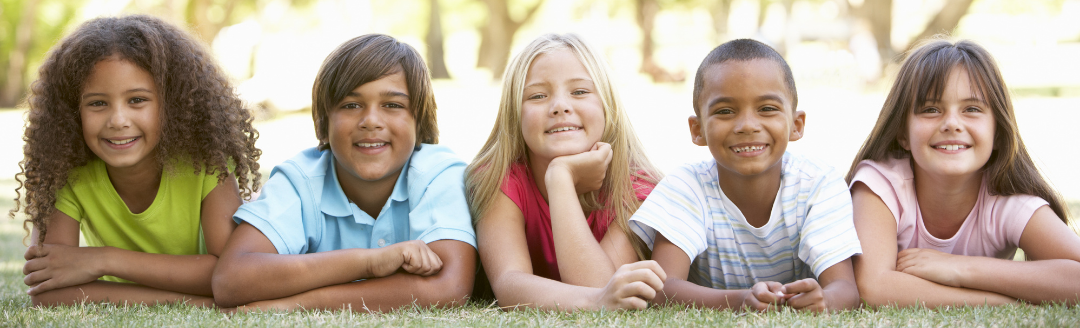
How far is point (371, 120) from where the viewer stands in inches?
135

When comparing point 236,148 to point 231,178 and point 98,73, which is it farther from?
point 98,73

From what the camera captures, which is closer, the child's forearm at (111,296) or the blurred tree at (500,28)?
the child's forearm at (111,296)

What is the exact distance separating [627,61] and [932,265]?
33.4 meters

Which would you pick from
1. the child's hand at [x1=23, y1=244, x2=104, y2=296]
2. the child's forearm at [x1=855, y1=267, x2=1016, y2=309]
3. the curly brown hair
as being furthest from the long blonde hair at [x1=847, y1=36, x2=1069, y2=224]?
the child's hand at [x1=23, y1=244, x2=104, y2=296]

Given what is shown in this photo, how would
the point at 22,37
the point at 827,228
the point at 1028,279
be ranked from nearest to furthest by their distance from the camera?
1. the point at 1028,279
2. the point at 827,228
3. the point at 22,37

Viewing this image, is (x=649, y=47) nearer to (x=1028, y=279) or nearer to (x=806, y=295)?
(x=1028, y=279)

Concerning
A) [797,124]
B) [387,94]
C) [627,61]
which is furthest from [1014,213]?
[627,61]

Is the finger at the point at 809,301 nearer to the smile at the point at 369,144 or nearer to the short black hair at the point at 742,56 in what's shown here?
the short black hair at the point at 742,56

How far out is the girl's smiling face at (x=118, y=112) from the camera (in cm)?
329

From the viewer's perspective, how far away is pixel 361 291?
10.3ft

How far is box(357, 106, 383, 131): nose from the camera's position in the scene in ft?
11.2

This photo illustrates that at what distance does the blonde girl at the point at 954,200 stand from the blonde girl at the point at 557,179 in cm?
91

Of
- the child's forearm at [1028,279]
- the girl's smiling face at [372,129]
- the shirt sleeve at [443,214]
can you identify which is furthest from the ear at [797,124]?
the girl's smiling face at [372,129]

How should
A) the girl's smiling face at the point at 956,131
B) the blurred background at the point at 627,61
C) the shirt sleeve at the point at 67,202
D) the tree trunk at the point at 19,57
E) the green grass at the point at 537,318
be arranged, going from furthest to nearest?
the tree trunk at the point at 19,57, the blurred background at the point at 627,61, the shirt sleeve at the point at 67,202, the girl's smiling face at the point at 956,131, the green grass at the point at 537,318
